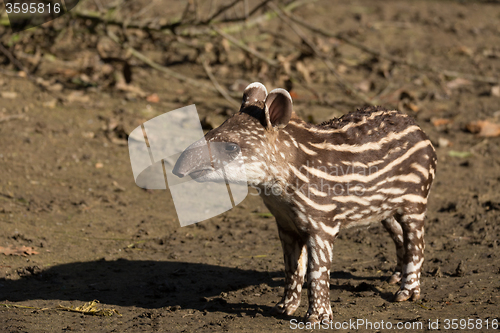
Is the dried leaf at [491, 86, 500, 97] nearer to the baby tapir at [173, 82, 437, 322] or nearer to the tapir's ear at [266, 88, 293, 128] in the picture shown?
the baby tapir at [173, 82, 437, 322]

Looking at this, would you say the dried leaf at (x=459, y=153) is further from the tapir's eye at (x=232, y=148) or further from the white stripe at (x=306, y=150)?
the tapir's eye at (x=232, y=148)

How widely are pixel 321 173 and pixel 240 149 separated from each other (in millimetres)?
690

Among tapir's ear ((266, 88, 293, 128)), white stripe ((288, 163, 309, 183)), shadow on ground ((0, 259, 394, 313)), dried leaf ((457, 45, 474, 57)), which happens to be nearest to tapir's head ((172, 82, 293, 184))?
tapir's ear ((266, 88, 293, 128))

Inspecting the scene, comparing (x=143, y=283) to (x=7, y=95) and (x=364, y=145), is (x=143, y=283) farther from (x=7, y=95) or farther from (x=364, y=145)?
(x=7, y=95)

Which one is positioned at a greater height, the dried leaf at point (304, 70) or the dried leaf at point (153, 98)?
the dried leaf at point (304, 70)

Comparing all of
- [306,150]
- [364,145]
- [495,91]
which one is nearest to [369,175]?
[364,145]

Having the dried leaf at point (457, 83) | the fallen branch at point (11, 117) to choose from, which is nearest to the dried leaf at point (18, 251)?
the fallen branch at point (11, 117)

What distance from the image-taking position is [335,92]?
1056cm

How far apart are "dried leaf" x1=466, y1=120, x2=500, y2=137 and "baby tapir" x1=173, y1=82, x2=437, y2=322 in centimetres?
457

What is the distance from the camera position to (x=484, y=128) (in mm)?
9094

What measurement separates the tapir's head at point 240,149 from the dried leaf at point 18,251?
2.42m

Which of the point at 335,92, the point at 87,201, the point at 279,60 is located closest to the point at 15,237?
the point at 87,201

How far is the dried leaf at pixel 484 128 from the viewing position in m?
9.04

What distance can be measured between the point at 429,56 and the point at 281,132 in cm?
892
